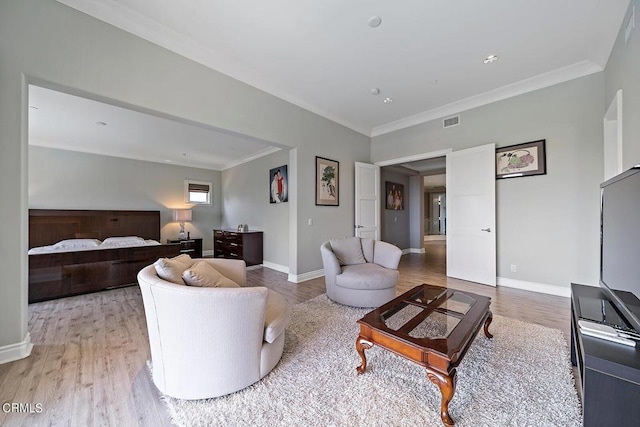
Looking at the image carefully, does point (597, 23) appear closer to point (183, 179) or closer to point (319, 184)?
point (319, 184)

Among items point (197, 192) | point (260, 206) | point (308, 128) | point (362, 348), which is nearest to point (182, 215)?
point (197, 192)

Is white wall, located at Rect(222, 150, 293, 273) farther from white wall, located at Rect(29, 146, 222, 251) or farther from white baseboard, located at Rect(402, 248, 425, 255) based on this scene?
white baseboard, located at Rect(402, 248, 425, 255)

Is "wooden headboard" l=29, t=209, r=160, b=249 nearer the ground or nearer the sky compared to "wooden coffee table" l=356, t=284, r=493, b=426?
nearer the sky

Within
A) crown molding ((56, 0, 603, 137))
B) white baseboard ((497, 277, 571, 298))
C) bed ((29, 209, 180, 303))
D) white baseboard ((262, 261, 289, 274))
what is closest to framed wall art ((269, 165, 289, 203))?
white baseboard ((262, 261, 289, 274))

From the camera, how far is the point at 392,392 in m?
1.52

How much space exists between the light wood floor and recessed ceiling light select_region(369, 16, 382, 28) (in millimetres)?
3179

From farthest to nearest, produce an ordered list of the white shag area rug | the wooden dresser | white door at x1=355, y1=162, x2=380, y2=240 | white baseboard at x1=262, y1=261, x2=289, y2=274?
1. the wooden dresser
2. white baseboard at x1=262, y1=261, x2=289, y2=274
3. white door at x1=355, y1=162, x2=380, y2=240
4. the white shag area rug

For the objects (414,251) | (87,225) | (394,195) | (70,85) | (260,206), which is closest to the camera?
(70,85)

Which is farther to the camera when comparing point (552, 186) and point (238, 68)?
point (552, 186)

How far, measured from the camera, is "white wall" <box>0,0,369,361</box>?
187 centimetres

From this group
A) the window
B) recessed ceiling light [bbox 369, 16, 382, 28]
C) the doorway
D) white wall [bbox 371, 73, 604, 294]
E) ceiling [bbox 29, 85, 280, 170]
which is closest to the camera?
recessed ceiling light [bbox 369, 16, 382, 28]

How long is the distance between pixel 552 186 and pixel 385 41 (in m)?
2.95

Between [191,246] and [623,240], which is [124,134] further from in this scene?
[623,240]

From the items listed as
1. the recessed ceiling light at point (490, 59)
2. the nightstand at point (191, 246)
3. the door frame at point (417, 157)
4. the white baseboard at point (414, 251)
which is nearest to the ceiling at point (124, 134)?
the nightstand at point (191, 246)
